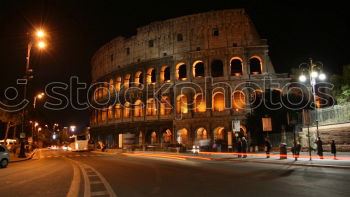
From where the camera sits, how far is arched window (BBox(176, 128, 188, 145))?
45275 millimetres

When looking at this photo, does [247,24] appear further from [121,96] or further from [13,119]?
[13,119]

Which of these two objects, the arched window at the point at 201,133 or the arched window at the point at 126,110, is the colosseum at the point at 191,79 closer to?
the arched window at the point at 201,133

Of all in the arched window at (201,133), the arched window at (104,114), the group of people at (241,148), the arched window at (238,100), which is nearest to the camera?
the group of people at (241,148)

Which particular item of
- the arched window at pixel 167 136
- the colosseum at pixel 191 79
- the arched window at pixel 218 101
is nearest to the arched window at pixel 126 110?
the colosseum at pixel 191 79

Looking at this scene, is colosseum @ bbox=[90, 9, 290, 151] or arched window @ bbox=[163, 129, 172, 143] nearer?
colosseum @ bbox=[90, 9, 290, 151]

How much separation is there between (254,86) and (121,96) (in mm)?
23858

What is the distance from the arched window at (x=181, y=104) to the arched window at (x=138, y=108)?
7.39m

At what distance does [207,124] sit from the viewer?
42.8 m

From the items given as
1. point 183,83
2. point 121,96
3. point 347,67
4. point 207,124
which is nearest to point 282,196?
point 347,67

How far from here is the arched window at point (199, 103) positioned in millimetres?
44869

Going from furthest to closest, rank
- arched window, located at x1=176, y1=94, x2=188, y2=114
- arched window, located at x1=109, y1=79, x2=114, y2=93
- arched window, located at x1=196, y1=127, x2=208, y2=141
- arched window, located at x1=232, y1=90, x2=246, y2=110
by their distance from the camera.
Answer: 1. arched window, located at x1=109, y1=79, x2=114, y2=93
2. arched window, located at x1=196, y1=127, x2=208, y2=141
3. arched window, located at x1=176, y1=94, x2=188, y2=114
4. arched window, located at x1=232, y1=90, x2=246, y2=110

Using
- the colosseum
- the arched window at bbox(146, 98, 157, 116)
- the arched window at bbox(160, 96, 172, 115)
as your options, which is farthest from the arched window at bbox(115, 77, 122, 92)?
the arched window at bbox(160, 96, 172, 115)

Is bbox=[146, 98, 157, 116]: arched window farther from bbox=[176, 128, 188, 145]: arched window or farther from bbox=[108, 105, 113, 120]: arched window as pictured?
bbox=[108, 105, 113, 120]: arched window

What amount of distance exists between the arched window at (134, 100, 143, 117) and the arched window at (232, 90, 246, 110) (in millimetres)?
15344
